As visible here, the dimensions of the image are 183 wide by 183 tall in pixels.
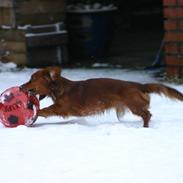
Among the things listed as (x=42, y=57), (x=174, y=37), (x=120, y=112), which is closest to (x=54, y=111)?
(x=120, y=112)

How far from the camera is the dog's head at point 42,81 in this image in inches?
211

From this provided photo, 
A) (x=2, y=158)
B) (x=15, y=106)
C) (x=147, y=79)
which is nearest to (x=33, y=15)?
(x=147, y=79)

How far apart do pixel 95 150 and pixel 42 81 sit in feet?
3.21

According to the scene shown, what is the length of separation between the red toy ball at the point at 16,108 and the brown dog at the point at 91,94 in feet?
0.29

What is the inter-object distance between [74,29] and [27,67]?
49.1 inches

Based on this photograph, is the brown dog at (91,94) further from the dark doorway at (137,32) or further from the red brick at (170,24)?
the dark doorway at (137,32)

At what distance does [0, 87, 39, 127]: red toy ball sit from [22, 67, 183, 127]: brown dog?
0.09 m

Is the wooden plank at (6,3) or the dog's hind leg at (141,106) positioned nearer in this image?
the dog's hind leg at (141,106)

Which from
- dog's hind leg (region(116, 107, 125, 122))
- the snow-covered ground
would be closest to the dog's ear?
the snow-covered ground

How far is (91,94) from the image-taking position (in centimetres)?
536

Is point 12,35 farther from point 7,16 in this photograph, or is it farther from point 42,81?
point 42,81

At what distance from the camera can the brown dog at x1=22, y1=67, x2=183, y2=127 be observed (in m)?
5.33

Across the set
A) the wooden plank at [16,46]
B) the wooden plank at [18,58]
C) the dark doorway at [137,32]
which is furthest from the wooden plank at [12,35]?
the dark doorway at [137,32]

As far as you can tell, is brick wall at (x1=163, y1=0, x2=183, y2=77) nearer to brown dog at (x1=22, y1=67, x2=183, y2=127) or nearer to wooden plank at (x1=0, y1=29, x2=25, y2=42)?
brown dog at (x1=22, y1=67, x2=183, y2=127)
